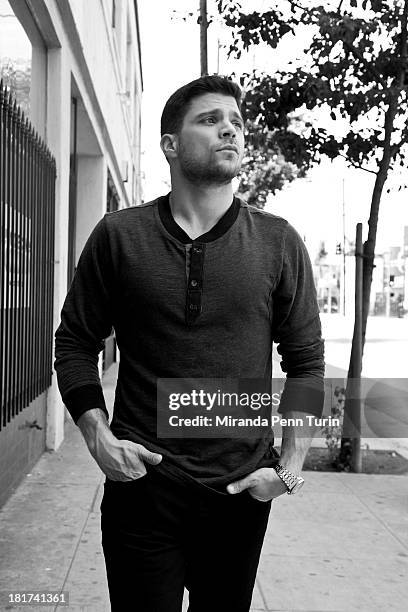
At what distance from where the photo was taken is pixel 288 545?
479cm

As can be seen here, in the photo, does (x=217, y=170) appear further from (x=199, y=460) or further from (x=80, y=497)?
(x=80, y=497)

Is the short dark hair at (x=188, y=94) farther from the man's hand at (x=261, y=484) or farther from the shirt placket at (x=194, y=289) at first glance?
the man's hand at (x=261, y=484)

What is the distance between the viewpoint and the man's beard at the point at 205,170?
6.79 ft

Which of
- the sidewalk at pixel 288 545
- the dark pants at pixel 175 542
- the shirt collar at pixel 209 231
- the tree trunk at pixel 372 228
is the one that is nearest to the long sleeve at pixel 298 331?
the shirt collar at pixel 209 231

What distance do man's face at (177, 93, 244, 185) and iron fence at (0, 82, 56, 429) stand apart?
8.79ft

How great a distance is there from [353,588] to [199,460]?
2.44 metres

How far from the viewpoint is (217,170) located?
207 centimetres

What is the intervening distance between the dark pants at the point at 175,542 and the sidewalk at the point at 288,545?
177 centimetres

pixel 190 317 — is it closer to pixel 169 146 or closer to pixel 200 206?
pixel 200 206

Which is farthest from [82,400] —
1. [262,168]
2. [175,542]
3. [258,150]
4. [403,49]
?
[262,168]

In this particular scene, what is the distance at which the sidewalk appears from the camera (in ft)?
13.0

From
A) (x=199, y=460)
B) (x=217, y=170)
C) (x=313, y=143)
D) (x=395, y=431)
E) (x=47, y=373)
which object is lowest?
(x=395, y=431)

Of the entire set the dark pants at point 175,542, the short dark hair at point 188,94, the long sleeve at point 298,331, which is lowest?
the dark pants at point 175,542

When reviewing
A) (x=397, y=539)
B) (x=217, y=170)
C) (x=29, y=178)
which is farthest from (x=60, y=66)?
(x=217, y=170)
